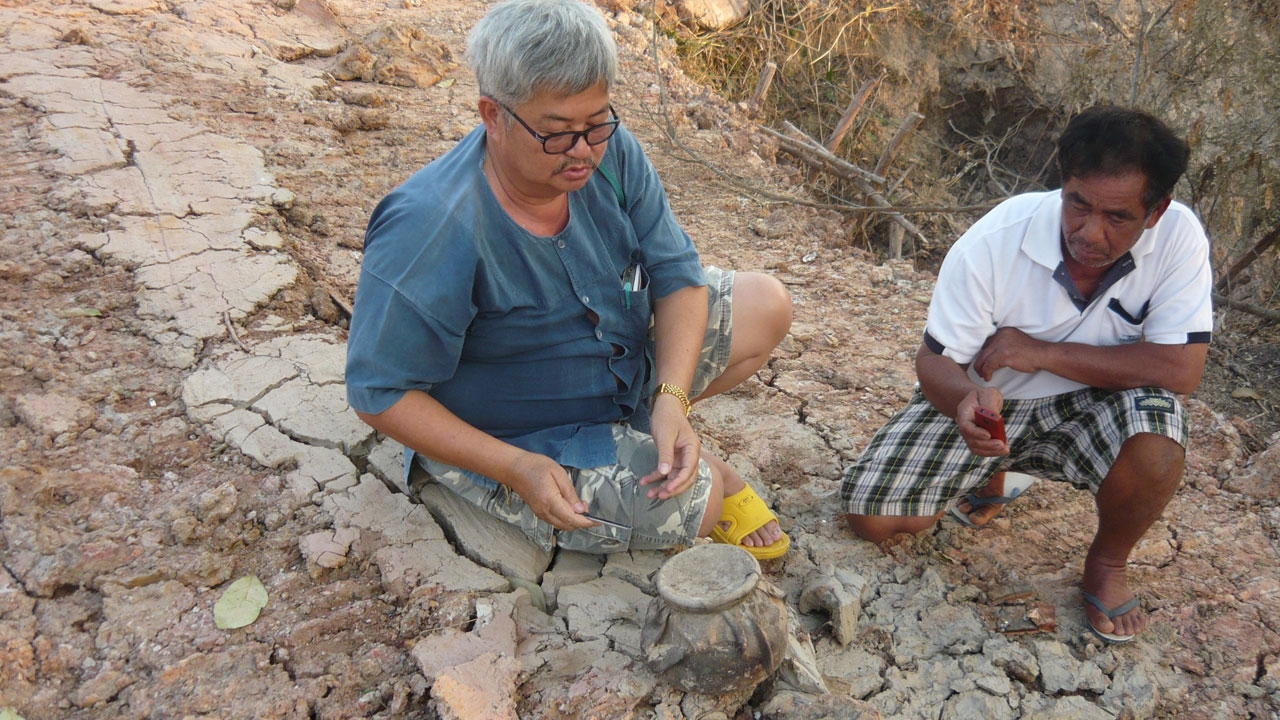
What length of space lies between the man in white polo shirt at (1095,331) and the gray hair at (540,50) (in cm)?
107

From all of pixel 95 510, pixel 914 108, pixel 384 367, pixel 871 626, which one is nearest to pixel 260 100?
pixel 95 510

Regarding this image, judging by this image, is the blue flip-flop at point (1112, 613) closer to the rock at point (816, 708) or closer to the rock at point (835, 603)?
the rock at point (835, 603)

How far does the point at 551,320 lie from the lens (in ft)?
6.69

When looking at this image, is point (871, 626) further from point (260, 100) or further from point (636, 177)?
point (260, 100)

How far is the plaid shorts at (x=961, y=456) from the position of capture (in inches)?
88.9

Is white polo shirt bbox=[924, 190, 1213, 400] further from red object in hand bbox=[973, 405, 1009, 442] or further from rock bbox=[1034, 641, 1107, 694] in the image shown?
rock bbox=[1034, 641, 1107, 694]

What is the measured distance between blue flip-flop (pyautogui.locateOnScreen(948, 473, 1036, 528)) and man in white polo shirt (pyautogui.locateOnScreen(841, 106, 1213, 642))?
0.21 m

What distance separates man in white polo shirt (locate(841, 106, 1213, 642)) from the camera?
1.97 meters

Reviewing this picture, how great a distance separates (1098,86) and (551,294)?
16.2 feet

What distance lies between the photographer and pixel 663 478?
207 cm

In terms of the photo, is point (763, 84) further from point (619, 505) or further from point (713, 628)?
point (713, 628)

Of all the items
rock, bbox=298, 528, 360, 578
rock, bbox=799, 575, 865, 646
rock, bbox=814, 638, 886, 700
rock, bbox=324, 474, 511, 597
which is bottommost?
rock, bbox=298, 528, 360, 578

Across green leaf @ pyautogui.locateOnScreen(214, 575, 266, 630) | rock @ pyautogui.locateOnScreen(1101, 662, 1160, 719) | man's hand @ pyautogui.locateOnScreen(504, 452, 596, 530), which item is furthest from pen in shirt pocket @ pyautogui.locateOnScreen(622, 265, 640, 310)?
rock @ pyautogui.locateOnScreen(1101, 662, 1160, 719)

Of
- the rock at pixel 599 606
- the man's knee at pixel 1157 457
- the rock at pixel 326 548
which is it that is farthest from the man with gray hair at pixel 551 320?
the man's knee at pixel 1157 457
